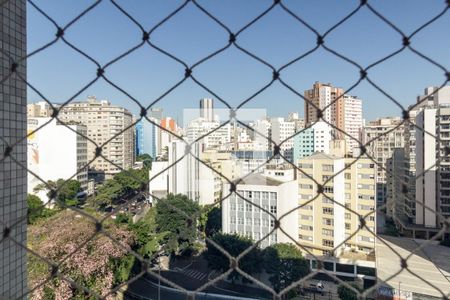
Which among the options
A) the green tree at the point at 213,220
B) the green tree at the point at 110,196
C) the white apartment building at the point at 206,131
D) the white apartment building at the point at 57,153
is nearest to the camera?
the white apartment building at the point at 206,131

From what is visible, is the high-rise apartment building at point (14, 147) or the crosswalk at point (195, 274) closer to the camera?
the high-rise apartment building at point (14, 147)

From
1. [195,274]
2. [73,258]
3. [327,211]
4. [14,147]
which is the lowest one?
[195,274]

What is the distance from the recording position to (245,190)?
730cm

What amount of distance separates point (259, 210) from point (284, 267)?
4.61ft

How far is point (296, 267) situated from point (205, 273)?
9.31 ft

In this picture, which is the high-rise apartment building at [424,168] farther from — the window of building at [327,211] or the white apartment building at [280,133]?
the white apartment building at [280,133]

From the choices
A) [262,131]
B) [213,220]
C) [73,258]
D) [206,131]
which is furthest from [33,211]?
[213,220]

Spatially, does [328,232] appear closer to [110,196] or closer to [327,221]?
[327,221]

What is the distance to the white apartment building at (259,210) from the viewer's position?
23.9 feet

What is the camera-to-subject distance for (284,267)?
6.03 m

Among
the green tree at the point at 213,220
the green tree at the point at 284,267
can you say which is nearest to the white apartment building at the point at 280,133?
the green tree at the point at 284,267

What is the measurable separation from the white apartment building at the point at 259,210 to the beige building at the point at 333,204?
0.49 meters

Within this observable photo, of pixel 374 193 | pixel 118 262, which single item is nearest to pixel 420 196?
pixel 374 193

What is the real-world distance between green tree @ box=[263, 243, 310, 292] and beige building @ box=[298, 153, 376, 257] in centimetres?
196
